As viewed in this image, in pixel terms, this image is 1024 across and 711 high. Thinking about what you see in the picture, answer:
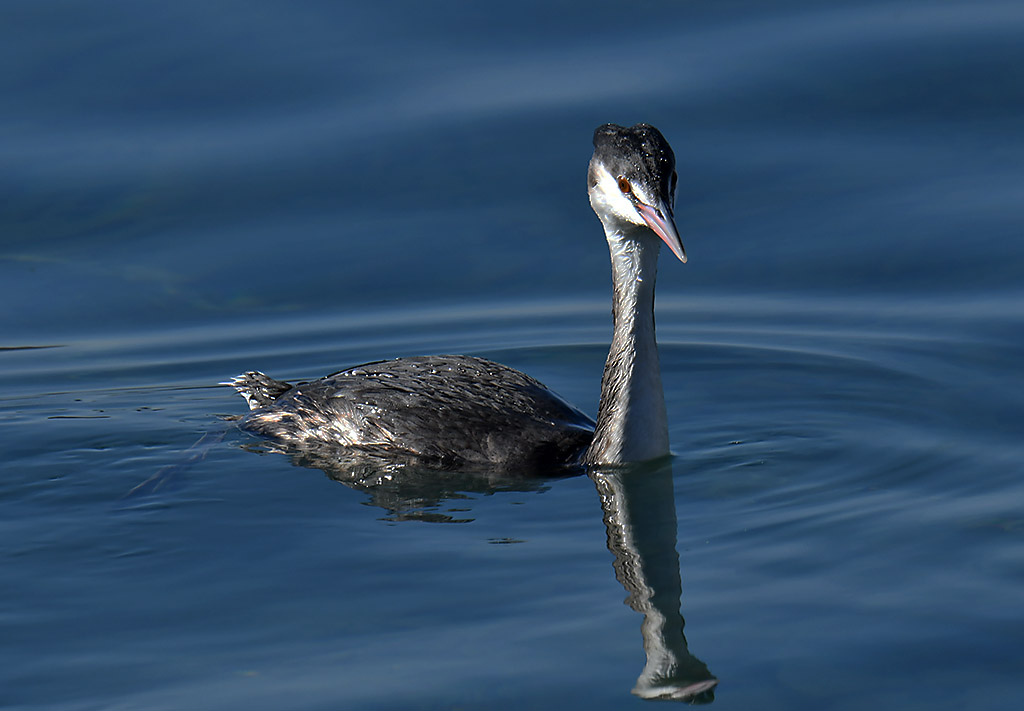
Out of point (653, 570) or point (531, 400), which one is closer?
point (653, 570)

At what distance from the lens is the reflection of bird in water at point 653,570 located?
5719 mm

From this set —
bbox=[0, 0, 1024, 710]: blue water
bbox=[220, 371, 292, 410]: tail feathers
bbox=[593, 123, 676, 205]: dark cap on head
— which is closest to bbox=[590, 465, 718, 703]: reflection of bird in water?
bbox=[0, 0, 1024, 710]: blue water

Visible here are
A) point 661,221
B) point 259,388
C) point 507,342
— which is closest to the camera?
point 661,221

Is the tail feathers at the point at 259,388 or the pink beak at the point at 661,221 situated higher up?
the pink beak at the point at 661,221

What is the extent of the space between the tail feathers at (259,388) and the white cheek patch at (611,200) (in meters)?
2.48

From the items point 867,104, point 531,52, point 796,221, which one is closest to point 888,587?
point 796,221

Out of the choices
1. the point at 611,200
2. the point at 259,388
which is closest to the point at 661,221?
the point at 611,200

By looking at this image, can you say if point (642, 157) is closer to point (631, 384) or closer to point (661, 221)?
point (661, 221)

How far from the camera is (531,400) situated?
852 cm

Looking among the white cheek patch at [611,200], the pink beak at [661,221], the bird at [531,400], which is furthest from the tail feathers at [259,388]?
the pink beak at [661,221]

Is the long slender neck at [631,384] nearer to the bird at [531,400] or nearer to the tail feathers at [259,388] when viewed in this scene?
the bird at [531,400]

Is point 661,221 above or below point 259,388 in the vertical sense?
above

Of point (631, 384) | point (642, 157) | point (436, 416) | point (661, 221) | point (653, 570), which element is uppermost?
point (642, 157)

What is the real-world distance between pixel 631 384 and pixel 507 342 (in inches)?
103
